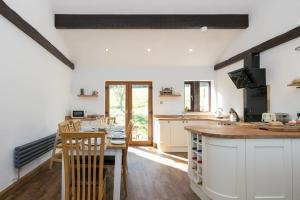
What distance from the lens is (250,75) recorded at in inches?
170

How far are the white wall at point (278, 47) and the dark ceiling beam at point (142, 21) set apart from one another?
533mm

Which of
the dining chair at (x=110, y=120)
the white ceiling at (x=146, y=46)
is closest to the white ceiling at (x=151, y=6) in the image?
the white ceiling at (x=146, y=46)

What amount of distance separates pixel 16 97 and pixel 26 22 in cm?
119

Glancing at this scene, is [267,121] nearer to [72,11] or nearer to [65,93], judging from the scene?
[72,11]

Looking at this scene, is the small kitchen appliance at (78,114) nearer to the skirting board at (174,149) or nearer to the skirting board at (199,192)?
the skirting board at (174,149)

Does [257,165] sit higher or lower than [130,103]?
lower

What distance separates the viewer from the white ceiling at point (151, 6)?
14.2 ft

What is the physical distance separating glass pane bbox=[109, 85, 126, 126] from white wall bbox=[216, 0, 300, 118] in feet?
11.2

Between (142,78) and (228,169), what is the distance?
174 inches

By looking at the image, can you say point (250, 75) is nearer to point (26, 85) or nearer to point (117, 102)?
point (117, 102)

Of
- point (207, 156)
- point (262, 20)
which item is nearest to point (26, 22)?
point (207, 156)

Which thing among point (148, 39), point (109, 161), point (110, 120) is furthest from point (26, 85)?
point (148, 39)

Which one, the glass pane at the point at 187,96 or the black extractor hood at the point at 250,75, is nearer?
the black extractor hood at the point at 250,75

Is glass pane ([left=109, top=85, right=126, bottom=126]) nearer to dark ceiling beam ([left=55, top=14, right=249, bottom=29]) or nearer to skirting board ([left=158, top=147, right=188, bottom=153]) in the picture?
skirting board ([left=158, top=147, right=188, bottom=153])
